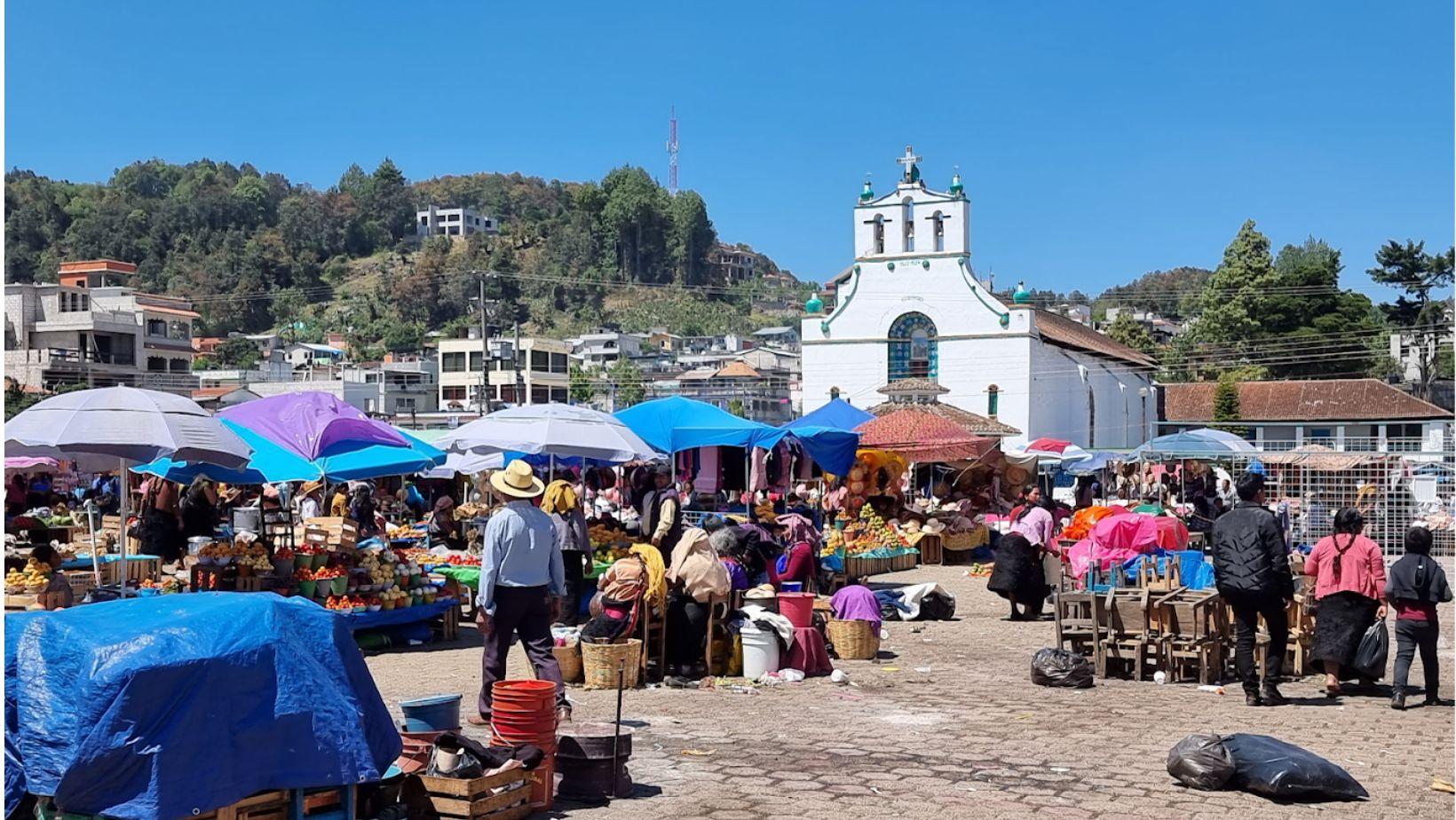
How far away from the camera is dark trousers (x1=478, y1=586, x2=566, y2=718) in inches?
314

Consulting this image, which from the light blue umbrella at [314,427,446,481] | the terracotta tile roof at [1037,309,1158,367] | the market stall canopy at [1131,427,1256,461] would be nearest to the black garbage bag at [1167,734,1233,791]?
the light blue umbrella at [314,427,446,481]

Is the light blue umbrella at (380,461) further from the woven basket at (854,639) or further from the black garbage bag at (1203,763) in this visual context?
the black garbage bag at (1203,763)

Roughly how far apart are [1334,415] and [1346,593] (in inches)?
1640

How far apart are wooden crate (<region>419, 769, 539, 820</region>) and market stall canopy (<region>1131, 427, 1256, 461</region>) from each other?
20.8m

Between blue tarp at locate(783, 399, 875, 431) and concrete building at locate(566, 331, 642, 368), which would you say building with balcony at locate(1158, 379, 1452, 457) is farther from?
concrete building at locate(566, 331, 642, 368)

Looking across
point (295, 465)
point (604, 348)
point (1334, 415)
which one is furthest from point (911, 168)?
point (604, 348)

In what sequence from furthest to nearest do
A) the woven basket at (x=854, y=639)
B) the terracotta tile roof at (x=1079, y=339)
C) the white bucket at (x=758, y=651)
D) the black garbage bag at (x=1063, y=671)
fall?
1. the terracotta tile roof at (x=1079, y=339)
2. the woven basket at (x=854, y=639)
3. the white bucket at (x=758, y=651)
4. the black garbage bag at (x=1063, y=671)

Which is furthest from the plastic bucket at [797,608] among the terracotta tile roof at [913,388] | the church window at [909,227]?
the church window at [909,227]

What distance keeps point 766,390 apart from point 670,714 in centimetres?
7218

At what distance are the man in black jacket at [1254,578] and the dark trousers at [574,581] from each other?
5444mm

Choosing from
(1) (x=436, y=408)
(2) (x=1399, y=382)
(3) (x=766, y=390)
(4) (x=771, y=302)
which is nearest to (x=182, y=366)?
(1) (x=436, y=408)

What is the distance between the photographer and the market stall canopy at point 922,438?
23.4 m

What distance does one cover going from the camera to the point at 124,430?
9.95 m

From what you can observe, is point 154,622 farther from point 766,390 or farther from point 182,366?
point 766,390
